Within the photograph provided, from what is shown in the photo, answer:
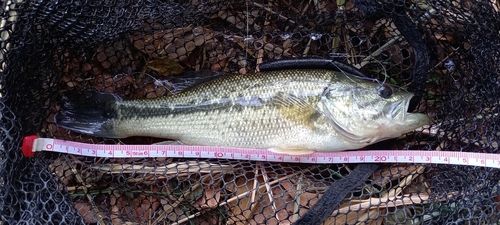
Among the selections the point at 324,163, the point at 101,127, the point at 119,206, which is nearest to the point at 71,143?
the point at 101,127

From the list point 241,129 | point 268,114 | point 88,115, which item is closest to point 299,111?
point 268,114

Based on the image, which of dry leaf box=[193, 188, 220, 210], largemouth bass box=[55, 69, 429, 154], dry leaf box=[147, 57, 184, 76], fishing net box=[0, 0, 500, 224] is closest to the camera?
fishing net box=[0, 0, 500, 224]

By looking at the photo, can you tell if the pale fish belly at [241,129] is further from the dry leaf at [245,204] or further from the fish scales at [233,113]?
the dry leaf at [245,204]

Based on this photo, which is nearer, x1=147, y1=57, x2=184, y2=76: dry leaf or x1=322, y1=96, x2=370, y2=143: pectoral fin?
x1=322, y1=96, x2=370, y2=143: pectoral fin

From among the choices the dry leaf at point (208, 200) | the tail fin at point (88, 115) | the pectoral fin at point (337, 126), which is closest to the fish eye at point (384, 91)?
the pectoral fin at point (337, 126)

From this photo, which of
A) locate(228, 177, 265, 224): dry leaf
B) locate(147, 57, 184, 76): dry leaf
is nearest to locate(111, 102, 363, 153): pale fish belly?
locate(228, 177, 265, 224): dry leaf

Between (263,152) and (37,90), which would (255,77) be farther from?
(37,90)

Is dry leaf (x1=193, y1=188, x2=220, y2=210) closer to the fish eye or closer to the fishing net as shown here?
the fishing net
